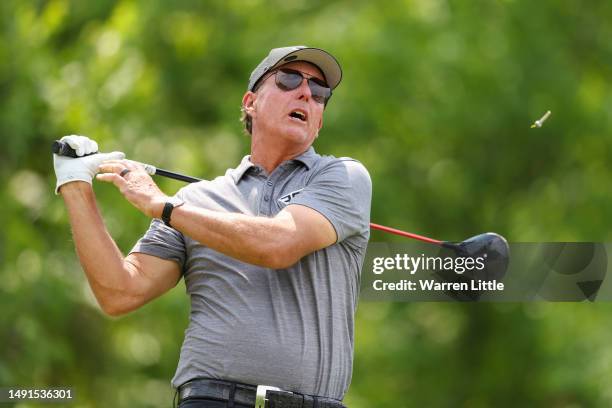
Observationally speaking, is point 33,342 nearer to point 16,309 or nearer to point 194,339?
point 16,309

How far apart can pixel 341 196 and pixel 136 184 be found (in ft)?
2.20

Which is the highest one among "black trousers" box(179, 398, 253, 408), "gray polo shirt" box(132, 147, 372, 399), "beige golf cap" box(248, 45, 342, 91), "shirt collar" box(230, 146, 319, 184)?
"beige golf cap" box(248, 45, 342, 91)

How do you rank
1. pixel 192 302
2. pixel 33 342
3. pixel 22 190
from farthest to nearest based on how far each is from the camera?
pixel 22 190
pixel 33 342
pixel 192 302

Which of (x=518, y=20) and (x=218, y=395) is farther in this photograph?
(x=518, y=20)

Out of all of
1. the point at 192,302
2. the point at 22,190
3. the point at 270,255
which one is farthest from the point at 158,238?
the point at 22,190

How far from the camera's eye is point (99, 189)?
12.7 m

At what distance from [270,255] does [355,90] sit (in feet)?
34.9

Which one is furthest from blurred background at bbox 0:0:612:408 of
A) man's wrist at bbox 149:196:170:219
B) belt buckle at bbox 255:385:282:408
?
belt buckle at bbox 255:385:282:408

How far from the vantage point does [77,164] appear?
4.32m

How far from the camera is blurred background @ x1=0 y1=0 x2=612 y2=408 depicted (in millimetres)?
13102

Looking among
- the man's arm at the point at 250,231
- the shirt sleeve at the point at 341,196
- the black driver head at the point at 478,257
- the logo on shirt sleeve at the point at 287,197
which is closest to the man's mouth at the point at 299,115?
the shirt sleeve at the point at 341,196

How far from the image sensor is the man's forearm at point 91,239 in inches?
167

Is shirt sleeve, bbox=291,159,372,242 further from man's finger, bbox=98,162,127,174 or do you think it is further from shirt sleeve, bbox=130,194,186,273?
man's finger, bbox=98,162,127,174

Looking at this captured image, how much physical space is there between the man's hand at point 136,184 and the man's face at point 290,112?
1.82 feet
